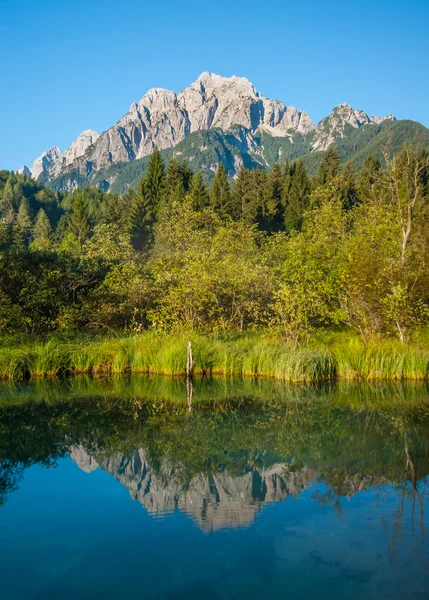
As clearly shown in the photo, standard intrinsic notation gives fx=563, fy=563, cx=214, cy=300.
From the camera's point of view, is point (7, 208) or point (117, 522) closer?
point (117, 522)

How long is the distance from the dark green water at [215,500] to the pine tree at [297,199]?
51.3 m

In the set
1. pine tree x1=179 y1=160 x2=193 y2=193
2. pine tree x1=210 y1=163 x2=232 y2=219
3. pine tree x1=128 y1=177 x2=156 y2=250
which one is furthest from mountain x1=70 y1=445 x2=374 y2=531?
pine tree x1=179 y1=160 x2=193 y2=193

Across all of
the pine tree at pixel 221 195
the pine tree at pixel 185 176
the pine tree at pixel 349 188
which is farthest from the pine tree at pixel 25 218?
the pine tree at pixel 349 188

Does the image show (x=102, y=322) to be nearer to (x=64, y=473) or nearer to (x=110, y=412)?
(x=110, y=412)

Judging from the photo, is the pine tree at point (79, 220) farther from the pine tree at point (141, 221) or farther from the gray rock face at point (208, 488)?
the gray rock face at point (208, 488)

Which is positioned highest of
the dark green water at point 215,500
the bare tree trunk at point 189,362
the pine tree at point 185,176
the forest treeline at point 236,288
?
the pine tree at point 185,176

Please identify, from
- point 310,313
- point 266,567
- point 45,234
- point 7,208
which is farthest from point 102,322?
point 7,208

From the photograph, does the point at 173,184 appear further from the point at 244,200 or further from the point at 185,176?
the point at 244,200

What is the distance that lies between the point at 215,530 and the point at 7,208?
404 feet

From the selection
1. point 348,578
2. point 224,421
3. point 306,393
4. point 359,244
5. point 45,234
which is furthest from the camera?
point 45,234

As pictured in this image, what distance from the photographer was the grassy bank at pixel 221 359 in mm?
17016

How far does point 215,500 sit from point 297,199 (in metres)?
64.2

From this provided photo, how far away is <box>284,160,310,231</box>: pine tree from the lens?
65.0m

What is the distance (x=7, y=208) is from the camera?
11975 centimetres
